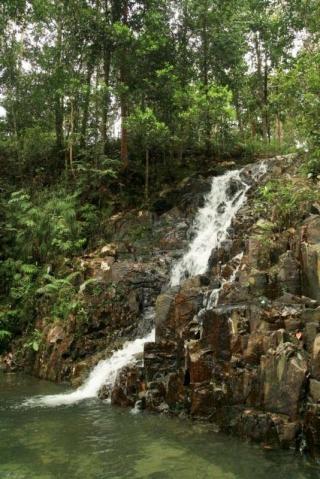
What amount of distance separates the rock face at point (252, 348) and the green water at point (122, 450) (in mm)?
508

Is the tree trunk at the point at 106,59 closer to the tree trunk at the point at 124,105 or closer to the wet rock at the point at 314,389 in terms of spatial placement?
the tree trunk at the point at 124,105

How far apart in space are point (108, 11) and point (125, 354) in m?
15.4

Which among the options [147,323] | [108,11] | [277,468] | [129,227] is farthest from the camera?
[108,11]

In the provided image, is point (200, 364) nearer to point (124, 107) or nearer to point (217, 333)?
point (217, 333)

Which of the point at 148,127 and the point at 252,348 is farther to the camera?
the point at 148,127

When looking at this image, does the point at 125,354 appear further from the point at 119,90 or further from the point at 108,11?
the point at 108,11

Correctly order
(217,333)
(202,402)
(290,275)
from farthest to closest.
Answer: (290,275) < (217,333) < (202,402)

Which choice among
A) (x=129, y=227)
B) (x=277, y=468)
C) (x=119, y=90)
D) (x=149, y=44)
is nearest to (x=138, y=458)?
(x=277, y=468)

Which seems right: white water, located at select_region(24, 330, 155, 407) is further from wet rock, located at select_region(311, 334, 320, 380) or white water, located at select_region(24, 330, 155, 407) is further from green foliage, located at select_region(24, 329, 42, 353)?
wet rock, located at select_region(311, 334, 320, 380)

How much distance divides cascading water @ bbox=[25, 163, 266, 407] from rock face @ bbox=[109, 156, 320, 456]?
0.99 m

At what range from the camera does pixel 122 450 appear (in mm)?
8555

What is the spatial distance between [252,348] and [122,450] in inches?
125

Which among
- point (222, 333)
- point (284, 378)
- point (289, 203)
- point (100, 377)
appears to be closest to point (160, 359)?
point (222, 333)

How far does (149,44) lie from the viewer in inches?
768
